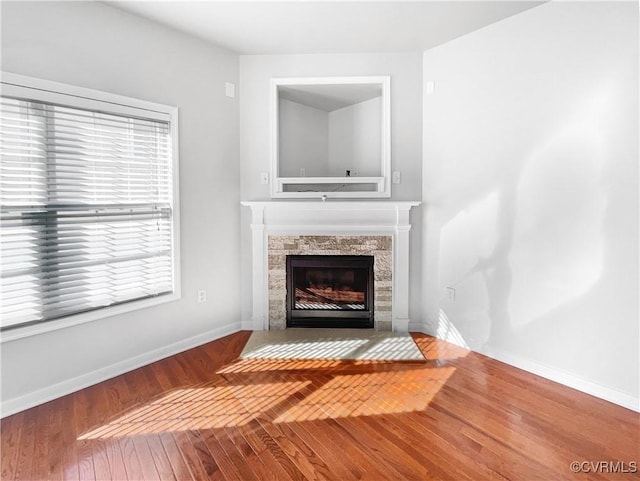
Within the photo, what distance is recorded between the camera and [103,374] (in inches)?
100

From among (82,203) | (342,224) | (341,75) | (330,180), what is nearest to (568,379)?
(342,224)

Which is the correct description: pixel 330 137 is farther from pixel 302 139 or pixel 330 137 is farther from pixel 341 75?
pixel 341 75

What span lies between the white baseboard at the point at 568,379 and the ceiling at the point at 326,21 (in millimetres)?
2538

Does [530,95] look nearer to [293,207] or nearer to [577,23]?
[577,23]

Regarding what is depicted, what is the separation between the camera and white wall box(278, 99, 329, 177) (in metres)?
3.71

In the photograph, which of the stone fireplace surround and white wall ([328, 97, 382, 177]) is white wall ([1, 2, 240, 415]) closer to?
the stone fireplace surround

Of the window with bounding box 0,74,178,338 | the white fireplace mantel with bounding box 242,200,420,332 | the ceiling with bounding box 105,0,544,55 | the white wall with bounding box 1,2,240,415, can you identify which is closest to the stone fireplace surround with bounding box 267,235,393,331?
the white fireplace mantel with bounding box 242,200,420,332

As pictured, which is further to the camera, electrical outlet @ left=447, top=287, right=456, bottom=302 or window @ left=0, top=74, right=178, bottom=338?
electrical outlet @ left=447, top=287, right=456, bottom=302

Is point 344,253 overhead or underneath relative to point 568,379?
overhead

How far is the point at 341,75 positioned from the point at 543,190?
196cm

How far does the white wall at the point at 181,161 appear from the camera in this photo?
7.14ft

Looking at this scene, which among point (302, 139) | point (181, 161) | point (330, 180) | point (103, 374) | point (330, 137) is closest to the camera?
point (103, 374)

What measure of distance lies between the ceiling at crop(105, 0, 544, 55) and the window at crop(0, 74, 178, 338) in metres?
0.70

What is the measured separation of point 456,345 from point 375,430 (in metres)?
1.48
